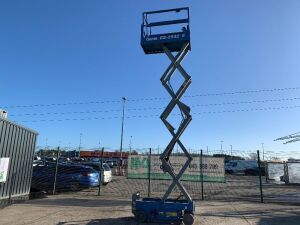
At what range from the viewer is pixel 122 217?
388 inches

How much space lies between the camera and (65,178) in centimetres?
1711

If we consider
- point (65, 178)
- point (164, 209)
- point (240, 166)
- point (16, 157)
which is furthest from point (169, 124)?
point (240, 166)

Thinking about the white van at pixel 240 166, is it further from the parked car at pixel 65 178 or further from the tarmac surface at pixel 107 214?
the tarmac surface at pixel 107 214

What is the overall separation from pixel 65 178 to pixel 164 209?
9.75 metres

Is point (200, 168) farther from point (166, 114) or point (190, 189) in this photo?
point (166, 114)

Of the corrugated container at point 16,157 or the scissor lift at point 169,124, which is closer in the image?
the scissor lift at point 169,124

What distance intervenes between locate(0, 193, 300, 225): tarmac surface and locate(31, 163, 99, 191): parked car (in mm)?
3772

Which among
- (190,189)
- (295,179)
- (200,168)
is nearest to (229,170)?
(295,179)

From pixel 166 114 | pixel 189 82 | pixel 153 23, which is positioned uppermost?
pixel 153 23

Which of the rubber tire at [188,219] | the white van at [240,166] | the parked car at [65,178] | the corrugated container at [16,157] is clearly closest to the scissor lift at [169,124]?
the rubber tire at [188,219]

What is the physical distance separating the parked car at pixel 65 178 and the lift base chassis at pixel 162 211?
867cm

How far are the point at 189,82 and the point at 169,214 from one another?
3.69 meters

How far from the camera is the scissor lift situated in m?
8.67

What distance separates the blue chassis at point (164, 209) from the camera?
28.2 ft
